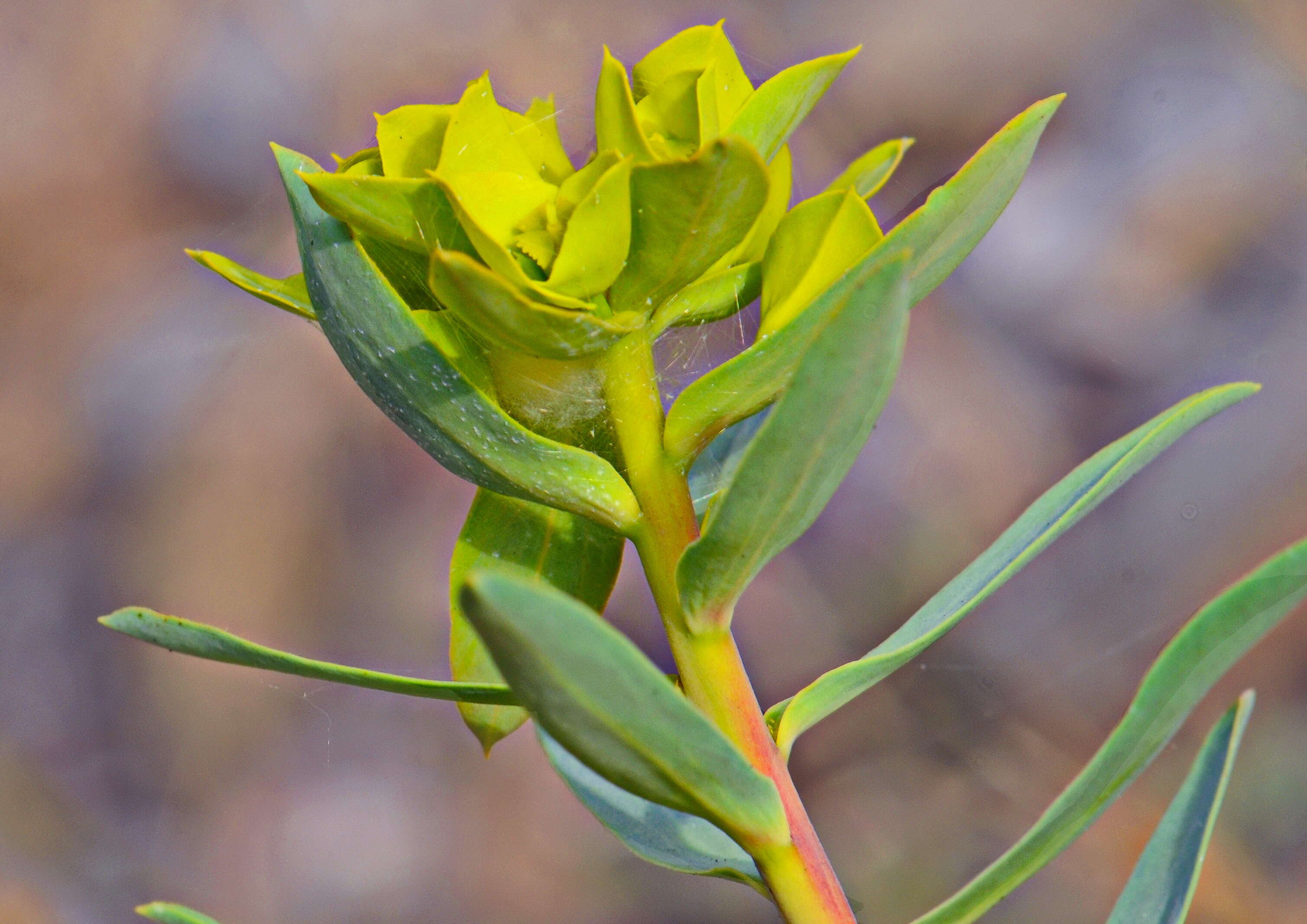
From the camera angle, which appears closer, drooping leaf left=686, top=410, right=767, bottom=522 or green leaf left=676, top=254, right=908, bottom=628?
green leaf left=676, top=254, right=908, bottom=628

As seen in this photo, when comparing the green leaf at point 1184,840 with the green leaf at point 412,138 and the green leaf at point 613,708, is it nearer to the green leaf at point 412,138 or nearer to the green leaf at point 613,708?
the green leaf at point 613,708

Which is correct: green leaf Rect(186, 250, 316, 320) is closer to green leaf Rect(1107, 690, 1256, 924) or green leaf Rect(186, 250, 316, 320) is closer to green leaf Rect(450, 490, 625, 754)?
green leaf Rect(450, 490, 625, 754)

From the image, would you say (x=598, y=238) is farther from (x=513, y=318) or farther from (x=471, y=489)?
(x=471, y=489)

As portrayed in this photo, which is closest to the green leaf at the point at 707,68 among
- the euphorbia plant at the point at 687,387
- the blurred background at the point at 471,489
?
the euphorbia plant at the point at 687,387

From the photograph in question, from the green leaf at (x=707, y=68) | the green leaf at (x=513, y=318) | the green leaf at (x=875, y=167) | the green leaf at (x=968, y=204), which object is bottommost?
the green leaf at (x=513, y=318)

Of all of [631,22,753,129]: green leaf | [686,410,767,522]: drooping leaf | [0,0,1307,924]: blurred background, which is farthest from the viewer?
[0,0,1307,924]: blurred background

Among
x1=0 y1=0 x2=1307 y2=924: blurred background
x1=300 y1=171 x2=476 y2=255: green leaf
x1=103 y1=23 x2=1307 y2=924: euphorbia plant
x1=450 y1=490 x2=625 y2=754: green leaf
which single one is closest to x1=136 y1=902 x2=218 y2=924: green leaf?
x1=103 y1=23 x2=1307 y2=924: euphorbia plant

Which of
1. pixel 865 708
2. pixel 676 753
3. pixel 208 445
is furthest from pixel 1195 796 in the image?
pixel 208 445

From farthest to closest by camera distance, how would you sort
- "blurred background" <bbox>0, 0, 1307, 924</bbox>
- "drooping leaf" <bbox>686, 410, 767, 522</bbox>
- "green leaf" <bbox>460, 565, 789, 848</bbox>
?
"blurred background" <bbox>0, 0, 1307, 924</bbox>
"drooping leaf" <bbox>686, 410, 767, 522</bbox>
"green leaf" <bbox>460, 565, 789, 848</bbox>
